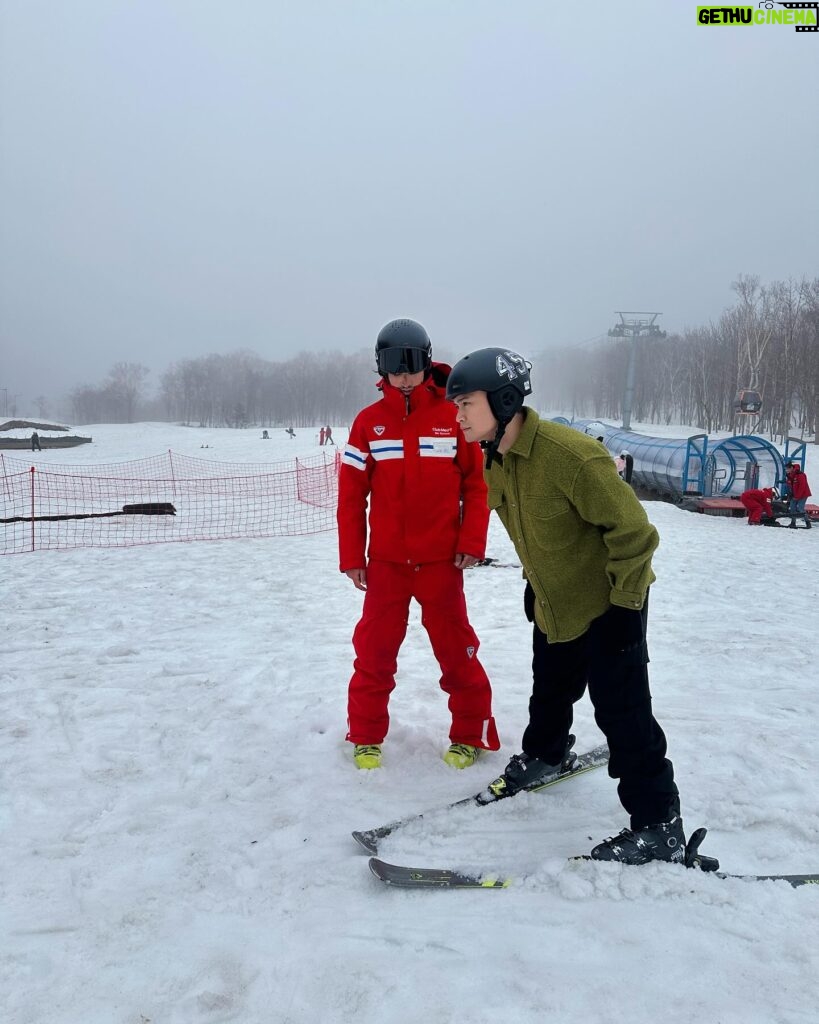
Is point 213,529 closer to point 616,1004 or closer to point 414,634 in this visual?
point 414,634

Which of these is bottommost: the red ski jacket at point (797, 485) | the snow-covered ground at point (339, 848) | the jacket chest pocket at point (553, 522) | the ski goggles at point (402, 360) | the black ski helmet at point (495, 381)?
the snow-covered ground at point (339, 848)

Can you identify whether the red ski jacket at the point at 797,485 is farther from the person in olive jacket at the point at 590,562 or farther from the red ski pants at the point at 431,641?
the person in olive jacket at the point at 590,562

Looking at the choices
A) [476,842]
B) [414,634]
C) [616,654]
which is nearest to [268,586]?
[414,634]

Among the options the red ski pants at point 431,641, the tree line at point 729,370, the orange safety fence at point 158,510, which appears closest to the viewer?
the red ski pants at point 431,641

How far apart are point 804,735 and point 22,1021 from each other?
3752 millimetres

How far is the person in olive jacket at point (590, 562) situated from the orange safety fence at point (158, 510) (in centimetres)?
832

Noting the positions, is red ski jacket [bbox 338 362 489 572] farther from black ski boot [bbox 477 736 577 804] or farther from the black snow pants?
black ski boot [bbox 477 736 577 804]

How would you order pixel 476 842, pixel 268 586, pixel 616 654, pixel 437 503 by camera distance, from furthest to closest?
pixel 268 586, pixel 437 503, pixel 476 842, pixel 616 654

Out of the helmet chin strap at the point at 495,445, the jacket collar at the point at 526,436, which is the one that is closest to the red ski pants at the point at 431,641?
the helmet chin strap at the point at 495,445

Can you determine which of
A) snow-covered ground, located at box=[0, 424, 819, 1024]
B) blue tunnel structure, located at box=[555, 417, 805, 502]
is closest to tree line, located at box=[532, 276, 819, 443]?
blue tunnel structure, located at box=[555, 417, 805, 502]

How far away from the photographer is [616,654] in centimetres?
226

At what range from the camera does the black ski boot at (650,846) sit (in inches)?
89.1

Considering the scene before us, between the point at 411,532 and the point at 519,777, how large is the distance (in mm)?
1251

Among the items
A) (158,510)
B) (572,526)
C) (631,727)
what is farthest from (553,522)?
(158,510)
